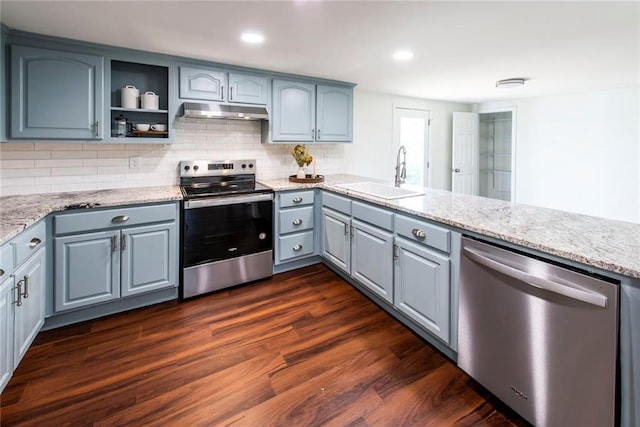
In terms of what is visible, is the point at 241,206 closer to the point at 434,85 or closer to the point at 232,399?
the point at 232,399

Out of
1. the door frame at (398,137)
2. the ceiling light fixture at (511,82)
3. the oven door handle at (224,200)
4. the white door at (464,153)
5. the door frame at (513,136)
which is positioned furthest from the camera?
the white door at (464,153)

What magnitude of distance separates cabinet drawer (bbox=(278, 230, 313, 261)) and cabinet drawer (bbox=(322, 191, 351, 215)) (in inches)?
15.6

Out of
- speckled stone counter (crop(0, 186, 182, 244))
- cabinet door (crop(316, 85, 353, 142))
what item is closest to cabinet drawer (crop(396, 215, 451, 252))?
speckled stone counter (crop(0, 186, 182, 244))

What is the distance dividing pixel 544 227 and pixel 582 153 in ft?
13.0

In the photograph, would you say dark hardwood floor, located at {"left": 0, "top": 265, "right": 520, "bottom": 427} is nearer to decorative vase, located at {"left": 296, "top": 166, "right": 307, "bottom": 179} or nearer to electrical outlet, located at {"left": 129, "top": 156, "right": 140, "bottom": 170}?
electrical outlet, located at {"left": 129, "top": 156, "right": 140, "bottom": 170}

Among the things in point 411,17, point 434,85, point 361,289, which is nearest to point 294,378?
Answer: point 361,289

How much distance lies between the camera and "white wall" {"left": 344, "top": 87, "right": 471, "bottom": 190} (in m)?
4.51

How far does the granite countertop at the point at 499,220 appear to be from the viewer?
50.4 inches

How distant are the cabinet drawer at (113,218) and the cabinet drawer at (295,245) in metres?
1.08

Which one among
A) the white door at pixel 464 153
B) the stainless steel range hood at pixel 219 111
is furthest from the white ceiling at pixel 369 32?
the white door at pixel 464 153

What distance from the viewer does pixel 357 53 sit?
273 centimetres

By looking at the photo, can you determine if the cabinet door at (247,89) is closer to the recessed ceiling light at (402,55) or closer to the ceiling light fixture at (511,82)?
the recessed ceiling light at (402,55)

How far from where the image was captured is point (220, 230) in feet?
9.38

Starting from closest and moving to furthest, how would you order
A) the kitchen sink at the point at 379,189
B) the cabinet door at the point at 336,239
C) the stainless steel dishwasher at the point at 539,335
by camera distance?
1. the stainless steel dishwasher at the point at 539,335
2. the kitchen sink at the point at 379,189
3. the cabinet door at the point at 336,239
